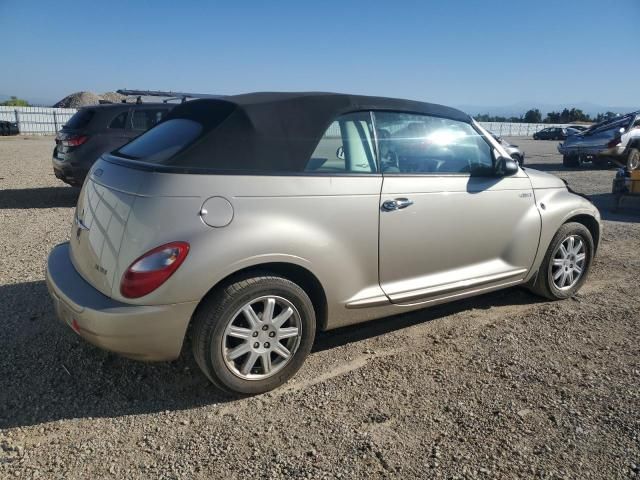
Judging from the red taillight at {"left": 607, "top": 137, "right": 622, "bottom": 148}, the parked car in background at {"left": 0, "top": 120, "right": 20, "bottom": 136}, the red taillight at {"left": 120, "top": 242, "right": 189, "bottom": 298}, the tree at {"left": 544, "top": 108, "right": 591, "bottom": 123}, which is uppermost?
the tree at {"left": 544, "top": 108, "right": 591, "bottom": 123}

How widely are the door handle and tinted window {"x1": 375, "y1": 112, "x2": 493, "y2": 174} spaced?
225 mm

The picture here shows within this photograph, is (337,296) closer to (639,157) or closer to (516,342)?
(516,342)

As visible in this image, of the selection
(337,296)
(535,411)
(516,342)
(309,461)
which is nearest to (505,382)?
(535,411)

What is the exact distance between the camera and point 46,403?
2.96m

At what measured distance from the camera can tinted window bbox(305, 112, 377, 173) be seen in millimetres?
3246

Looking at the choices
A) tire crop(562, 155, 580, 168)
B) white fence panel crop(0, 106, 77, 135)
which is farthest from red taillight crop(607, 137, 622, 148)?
white fence panel crop(0, 106, 77, 135)

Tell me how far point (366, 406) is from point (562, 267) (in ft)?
8.40

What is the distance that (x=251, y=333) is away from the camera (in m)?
2.97

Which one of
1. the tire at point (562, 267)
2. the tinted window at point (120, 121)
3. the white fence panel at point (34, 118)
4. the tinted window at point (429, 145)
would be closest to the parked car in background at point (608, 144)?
the tire at point (562, 267)

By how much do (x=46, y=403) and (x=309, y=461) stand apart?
1.58 m

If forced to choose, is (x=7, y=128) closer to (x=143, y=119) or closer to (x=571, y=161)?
(x=143, y=119)

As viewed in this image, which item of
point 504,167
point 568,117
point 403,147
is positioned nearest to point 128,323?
point 403,147

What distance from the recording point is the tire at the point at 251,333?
9.30 ft

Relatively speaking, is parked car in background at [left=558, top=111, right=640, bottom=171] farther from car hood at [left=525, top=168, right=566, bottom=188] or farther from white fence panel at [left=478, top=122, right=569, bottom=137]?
white fence panel at [left=478, top=122, right=569, bottom=137]
